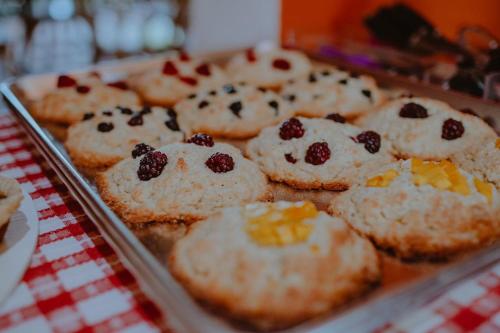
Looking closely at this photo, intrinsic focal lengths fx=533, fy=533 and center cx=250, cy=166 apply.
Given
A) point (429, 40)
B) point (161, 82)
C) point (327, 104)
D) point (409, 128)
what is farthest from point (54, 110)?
point (429, 40)

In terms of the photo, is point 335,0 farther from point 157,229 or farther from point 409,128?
point 157,229

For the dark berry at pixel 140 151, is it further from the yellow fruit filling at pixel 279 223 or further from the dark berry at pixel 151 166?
the yellow fruit filling at pixel 279 223

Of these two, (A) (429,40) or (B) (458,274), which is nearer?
(B) (458,274)

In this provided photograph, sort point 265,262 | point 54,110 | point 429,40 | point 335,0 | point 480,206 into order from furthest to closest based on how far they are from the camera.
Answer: point 335,0, point 429,40, point 54,110, point 480,206, point 265,262

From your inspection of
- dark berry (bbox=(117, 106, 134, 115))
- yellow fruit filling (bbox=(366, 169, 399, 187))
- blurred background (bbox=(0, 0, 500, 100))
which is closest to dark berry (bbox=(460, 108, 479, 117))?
blurred background (bbox=(0, 0, 500, 100))

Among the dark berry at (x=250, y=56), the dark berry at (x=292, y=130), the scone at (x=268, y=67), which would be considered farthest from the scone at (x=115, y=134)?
the dark berry at (x=250, y=56)

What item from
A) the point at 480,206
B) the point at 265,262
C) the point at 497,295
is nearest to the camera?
the point at 265,262

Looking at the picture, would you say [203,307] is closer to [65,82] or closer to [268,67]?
[65,82]
